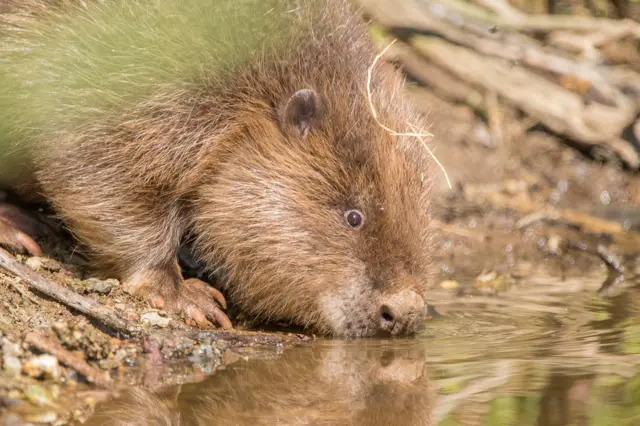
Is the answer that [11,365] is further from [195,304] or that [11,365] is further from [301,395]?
[195,304]

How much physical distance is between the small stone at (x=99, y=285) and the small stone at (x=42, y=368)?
1.36 metres

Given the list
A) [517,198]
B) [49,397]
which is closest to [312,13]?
[49,397]

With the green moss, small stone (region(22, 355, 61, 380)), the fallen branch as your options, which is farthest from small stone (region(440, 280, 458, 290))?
small stone (region(22, 355, 61, 380))

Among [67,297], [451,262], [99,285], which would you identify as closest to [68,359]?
[67,297]

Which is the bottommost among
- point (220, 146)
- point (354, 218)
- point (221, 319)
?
point (221, 319)

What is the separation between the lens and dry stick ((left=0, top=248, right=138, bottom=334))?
4.60 metres

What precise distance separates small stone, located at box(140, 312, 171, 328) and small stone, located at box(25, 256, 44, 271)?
0.73 meters

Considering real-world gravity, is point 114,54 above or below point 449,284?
above

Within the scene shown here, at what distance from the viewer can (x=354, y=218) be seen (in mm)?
5285

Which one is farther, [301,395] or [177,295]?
[177,295]

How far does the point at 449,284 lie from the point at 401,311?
5.75 ft

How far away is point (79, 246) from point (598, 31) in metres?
6.09

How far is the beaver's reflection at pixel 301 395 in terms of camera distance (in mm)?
3756

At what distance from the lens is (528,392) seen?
411cm
